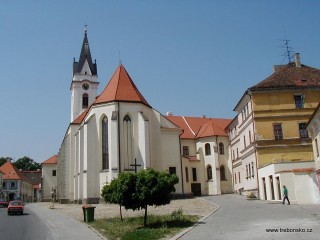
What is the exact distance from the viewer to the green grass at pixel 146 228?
607 inches

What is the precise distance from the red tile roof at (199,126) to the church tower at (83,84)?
14184mm

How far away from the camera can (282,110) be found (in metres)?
37.8

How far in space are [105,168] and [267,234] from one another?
95.8 feet

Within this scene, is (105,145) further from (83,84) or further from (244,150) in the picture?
(83,84)

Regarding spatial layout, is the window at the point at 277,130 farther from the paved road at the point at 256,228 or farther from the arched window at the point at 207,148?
the paved road at the point at 256,228

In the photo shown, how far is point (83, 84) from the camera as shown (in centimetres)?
6456

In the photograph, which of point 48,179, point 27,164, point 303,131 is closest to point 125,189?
point 303,131

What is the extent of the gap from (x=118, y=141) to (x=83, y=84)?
2616 cm

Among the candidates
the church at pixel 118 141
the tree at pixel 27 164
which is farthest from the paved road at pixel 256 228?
the tree at pixel 27 164

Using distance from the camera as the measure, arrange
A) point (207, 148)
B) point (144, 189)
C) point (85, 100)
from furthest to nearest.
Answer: point (85, 100)
point (207, 148)
point (144, 189)

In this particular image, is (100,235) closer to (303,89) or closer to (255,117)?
(255,117)

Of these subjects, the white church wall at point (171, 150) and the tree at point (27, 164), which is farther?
the tree at point (27, 164)

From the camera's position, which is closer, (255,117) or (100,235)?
(100,235)

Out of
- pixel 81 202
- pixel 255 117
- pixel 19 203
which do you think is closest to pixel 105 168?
pixel 81 202
